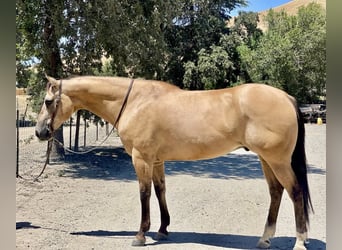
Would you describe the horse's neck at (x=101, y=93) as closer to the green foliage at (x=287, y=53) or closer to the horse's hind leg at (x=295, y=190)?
the horse's hind leg at (x=295, y=190)

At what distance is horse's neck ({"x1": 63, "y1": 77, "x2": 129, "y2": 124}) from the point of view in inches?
113

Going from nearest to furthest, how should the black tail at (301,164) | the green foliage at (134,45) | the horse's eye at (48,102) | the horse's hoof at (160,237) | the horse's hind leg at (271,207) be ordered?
the black tail at (301,164) → the horse's hind leg at (271,207) → the horse's eye at (48,102) → the horse's hoof at (160,237) → the green foliage at (134,45)

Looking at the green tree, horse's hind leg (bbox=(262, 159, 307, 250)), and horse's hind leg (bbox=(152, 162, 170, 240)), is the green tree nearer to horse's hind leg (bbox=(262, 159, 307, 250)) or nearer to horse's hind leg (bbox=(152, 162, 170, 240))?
horse's hind leg (bbox=(152, 162, 170, 240))

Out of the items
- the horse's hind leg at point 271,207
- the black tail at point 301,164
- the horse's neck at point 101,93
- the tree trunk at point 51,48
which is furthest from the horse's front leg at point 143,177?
the tree trunk at point 51,48

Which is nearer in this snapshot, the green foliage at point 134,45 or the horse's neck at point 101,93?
the horse's neck at point 101,93

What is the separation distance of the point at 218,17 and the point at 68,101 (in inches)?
376

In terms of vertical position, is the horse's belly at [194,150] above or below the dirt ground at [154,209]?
above

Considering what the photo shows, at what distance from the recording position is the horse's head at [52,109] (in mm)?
2795

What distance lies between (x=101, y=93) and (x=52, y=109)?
15.8 inches

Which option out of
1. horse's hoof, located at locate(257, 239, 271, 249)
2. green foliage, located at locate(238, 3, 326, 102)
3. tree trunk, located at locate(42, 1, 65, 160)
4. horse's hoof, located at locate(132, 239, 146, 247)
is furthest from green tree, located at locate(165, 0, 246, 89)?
horse's hoof, located at locate(257, 239, 271, 249)

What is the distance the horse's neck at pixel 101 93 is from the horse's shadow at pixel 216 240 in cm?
97
